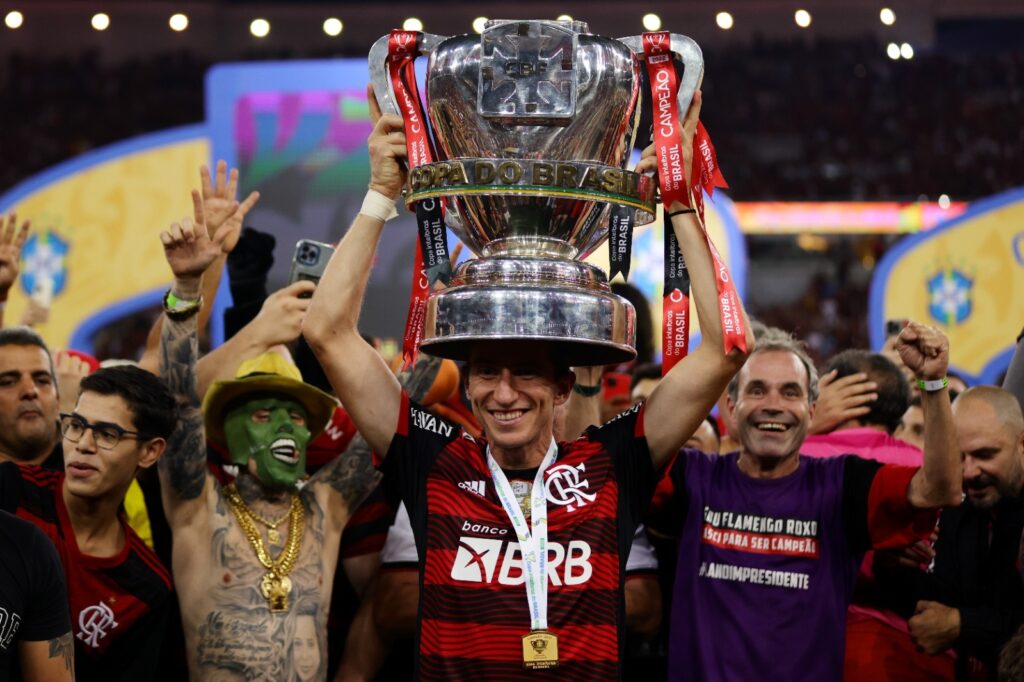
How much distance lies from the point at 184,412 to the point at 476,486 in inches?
38.6

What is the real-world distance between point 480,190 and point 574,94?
27 centimetres

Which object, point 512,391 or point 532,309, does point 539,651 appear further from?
point 532,309

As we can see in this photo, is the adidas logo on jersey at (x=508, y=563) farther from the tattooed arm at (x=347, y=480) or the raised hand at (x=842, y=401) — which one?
the raised hand at (x=842, y=401)

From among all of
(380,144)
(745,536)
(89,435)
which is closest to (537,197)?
(380,144)

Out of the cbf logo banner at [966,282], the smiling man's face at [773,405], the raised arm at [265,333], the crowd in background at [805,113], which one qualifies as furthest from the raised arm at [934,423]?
the crowd in background at [805,113]

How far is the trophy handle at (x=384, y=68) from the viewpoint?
116 inches

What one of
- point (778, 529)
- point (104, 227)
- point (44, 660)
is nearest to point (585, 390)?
point (778, 529)

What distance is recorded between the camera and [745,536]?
3404mm

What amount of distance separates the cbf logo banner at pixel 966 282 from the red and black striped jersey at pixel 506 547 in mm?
5790

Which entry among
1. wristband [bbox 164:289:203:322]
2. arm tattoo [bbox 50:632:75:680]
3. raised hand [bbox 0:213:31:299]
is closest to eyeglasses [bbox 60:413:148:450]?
wristband [bbox 164:289:203:322]

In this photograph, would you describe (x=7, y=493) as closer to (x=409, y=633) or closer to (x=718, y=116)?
(x=409, y=633)

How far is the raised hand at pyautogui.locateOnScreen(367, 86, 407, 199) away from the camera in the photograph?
116 inches

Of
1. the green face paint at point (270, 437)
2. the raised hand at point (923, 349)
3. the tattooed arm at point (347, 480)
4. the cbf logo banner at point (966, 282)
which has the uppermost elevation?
the cbf logo banner at point (966, 282)

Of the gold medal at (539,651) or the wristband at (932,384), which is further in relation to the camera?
the wristband at (932,384)
